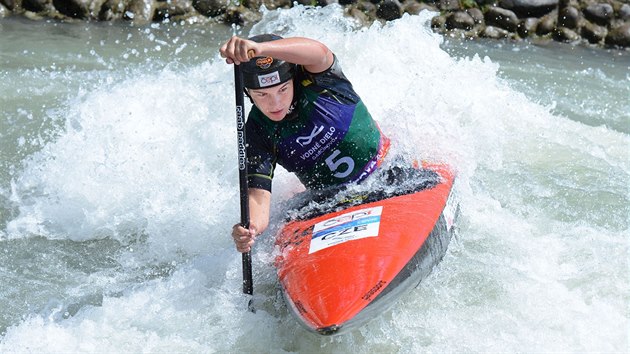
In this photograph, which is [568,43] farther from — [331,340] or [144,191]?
[331,340]

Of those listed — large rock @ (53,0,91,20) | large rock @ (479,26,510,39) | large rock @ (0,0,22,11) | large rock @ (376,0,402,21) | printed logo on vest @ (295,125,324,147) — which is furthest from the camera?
large rock @ (479,26,510,39)

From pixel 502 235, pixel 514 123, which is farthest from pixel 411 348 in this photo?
pixel 514 123

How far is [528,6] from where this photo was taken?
10633 millimetres

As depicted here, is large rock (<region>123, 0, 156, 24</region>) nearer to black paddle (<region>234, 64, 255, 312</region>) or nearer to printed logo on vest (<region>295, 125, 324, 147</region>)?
printed logo on vest (<region>295, 125, 324, 147</region>)

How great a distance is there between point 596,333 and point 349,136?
5.02 feet

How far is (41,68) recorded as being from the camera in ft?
25.5

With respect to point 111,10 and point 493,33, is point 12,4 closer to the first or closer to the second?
point 111,10

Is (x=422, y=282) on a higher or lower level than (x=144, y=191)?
higher

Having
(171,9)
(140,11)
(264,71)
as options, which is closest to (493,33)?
(171,9)

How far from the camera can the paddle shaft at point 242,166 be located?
3.21m

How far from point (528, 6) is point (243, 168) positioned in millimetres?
8331

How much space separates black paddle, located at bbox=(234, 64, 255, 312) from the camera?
126 inches

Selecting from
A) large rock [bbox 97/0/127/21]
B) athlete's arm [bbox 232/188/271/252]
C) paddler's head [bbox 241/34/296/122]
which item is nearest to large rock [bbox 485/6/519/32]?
large rock [bbox 97/0/127/21]

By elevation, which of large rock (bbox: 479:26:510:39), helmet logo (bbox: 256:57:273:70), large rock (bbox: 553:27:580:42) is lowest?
large rock (bbox: 553:27:580:42)
